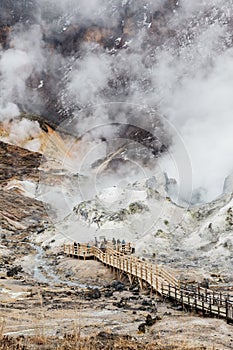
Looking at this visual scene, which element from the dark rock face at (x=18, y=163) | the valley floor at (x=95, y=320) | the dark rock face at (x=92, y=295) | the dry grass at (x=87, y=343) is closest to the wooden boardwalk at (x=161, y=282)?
the valley floor at (x=95, y=320)

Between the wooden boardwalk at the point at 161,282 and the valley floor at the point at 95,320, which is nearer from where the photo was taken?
the valley floor at the point at 95,320

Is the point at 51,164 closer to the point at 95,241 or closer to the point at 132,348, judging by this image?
the point at 95,241

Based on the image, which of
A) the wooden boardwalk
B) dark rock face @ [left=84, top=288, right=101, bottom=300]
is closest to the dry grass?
the wooden boardwalk

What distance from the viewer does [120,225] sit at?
38875mm

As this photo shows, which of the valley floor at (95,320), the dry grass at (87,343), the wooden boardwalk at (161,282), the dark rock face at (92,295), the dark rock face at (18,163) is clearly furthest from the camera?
the dark rock face at (18,163)

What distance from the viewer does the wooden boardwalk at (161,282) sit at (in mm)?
15517

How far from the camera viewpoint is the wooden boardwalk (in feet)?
50.9

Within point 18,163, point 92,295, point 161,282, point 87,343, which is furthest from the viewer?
point 18,163

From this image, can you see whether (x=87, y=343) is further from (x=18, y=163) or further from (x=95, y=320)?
(x=18, y=163)

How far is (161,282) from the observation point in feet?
67.2

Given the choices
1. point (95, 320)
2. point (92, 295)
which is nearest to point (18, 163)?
point (92, 295)

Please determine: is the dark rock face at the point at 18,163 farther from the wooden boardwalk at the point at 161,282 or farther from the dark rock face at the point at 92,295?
the dark rock face at the point at 92,295

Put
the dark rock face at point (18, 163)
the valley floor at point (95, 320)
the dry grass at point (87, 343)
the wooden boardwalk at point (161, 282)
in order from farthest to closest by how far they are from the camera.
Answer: the dark rock face at point (18, 163) < the wooden boardwalk at point (161, 282) < the valley floor at point (95, 320) < the dry grass at point (87, 343)

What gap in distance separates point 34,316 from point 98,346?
5.71 meters
